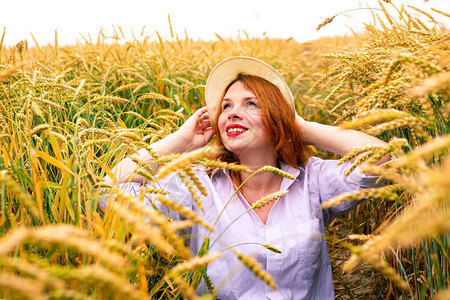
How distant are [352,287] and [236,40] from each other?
4.07 metres

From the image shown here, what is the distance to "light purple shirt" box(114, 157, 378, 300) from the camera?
1722 millimetres

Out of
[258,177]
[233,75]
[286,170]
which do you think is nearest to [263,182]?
[258,177]

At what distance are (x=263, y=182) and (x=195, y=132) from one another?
19.9 inches

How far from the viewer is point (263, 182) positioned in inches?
79.0

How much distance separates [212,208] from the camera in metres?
1.91

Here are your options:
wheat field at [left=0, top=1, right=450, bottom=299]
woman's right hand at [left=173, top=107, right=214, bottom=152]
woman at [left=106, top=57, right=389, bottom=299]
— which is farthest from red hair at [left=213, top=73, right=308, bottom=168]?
wheat field at [left=0, top=1, right=450, bottom=299]

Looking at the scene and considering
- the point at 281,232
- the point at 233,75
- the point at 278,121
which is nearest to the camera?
the point at 281,232

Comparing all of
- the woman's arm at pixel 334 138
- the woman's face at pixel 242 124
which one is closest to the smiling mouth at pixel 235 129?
the woman's face at pixel 242 124

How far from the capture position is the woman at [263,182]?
175 centimetres

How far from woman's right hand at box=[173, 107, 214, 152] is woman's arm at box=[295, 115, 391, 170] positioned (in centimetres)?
51

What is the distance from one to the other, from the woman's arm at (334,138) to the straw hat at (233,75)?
15cm

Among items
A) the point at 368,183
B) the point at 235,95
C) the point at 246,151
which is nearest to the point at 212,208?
the point at 246,151

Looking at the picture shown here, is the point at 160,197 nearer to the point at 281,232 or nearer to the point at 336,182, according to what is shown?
the point at 281,232

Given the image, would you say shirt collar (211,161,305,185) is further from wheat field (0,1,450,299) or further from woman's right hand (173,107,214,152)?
wheat field (0,1,450,299)
